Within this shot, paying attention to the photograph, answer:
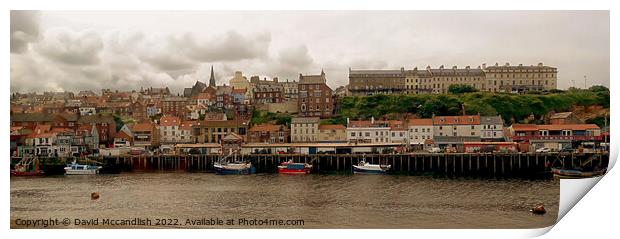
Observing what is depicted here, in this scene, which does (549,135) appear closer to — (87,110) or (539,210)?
(539,210)

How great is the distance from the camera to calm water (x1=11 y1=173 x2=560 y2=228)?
7.89 m

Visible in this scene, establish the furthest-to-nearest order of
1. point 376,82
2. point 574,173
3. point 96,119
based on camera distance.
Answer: point 96,119 < point 376,82 < point 574,173

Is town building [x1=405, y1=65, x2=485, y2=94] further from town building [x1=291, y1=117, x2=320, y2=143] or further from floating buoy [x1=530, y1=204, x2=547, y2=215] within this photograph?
floating buoy [x1=530, y1=204, x2=547, y2=215]

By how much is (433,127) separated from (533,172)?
1.62 m

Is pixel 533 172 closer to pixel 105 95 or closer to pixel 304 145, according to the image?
pixel 304 145

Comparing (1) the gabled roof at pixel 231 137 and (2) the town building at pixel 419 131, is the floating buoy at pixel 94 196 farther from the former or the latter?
(2) the town building at pixel 419 131

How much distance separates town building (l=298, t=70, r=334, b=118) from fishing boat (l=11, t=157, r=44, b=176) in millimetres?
3888

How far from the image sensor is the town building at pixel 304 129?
1139cm

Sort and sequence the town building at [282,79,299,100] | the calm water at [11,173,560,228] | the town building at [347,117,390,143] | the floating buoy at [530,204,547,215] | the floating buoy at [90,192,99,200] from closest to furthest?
the calm water at [11,173,560,228], the floating buoy at [530,204,547,215], the floating buoy at [90,192,99,200], the town building at [282,79,299,100], the town building at [347,117,390,143]

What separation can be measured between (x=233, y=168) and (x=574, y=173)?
15.6ft

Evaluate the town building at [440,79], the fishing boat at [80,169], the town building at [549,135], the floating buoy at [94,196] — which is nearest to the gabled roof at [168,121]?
the fishing boat at [80,169]

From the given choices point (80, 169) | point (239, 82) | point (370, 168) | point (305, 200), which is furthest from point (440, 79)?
point (80, 169)

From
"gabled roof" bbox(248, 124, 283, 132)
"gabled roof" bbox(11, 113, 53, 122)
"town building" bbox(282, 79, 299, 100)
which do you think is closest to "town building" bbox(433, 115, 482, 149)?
"town building" bbox(282, 79, 299, 100)

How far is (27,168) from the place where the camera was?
10250 mm
